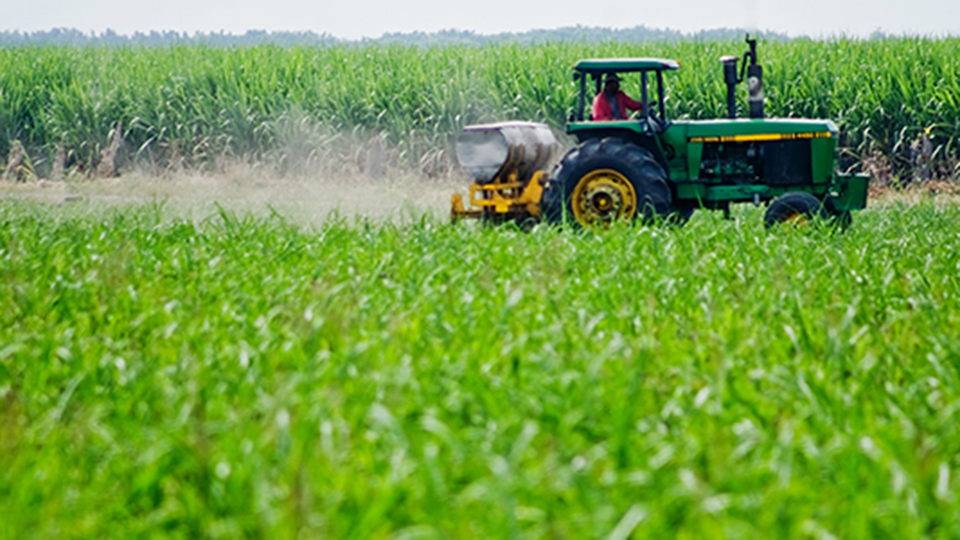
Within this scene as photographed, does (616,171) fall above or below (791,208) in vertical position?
above

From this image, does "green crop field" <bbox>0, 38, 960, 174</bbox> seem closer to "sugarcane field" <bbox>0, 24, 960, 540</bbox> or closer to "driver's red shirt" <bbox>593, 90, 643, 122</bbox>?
"sugarcane field" <bbox>0, 24, 960, 540</bbox>

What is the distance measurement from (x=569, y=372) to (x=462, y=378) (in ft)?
1.24

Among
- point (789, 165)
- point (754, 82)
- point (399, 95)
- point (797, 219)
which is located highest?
point (754, 82)

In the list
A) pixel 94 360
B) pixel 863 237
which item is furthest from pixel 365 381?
pixel 863 237

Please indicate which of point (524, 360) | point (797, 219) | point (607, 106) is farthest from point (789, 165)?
point (524, 360)

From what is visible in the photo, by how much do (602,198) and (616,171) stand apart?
267mm

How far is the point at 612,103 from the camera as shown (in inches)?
365

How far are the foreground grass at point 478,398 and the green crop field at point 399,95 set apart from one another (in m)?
9.98

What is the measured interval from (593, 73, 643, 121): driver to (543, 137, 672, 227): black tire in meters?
0.29

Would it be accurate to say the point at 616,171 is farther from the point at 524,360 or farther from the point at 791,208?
the point at 524,360

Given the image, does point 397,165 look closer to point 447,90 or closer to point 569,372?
point 447,90

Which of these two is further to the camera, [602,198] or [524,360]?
[602,198]

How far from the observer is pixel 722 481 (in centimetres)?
286

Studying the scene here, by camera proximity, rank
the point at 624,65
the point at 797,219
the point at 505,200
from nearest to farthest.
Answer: the point at 797,219 → the point at 624,65 → the point at 505,200
